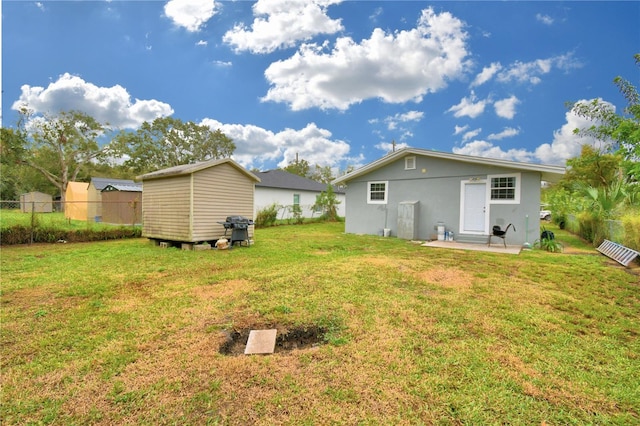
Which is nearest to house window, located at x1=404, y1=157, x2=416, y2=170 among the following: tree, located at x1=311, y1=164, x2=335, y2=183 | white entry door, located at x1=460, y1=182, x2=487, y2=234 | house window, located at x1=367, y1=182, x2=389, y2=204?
house window, located at x1=367, y1=182, x2=389, y2=204

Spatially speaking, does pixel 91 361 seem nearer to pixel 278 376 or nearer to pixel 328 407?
pixel 278 376

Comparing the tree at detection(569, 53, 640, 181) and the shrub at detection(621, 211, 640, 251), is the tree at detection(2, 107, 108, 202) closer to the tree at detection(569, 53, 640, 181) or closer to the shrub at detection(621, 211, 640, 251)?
the tree at detection(569, 53, 640, 181)

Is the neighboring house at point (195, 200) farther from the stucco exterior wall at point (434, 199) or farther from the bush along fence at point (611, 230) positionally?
the bush along fence at point (611, 230)

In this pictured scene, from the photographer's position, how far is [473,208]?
33.3ft

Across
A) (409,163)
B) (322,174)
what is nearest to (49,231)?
(409,163)

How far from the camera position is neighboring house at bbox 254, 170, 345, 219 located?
19688 mm

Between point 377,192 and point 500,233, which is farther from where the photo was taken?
point 377,192

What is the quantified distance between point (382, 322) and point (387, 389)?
1.21 m

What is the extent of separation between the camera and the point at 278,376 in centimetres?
230

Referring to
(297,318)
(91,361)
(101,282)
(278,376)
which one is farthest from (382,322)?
(101,282)

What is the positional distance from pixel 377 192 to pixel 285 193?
10308mm

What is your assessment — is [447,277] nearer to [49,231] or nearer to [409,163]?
[409,163]

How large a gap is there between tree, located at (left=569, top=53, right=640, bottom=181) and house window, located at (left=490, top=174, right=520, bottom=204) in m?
2.21

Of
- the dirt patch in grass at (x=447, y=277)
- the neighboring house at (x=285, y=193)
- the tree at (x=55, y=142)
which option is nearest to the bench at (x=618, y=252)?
the dirt patch in grass at (x=447, y=277)
